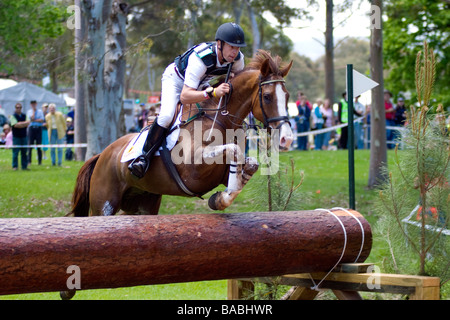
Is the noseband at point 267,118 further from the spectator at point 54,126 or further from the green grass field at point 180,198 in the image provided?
the spectator at point 54,126

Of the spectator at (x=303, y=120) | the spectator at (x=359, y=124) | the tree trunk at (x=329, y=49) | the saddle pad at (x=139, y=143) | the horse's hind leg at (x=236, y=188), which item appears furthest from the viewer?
the tree trunk at (x=329, y=49)

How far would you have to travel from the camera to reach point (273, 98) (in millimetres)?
4590

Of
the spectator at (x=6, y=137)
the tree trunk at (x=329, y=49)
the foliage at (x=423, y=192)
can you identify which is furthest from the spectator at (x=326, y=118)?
the foliage at (x=423, y=192)

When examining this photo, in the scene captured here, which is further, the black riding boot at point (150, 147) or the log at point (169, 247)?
the black riding boot at point (150, 147)

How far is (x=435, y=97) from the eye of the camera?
17750 mm

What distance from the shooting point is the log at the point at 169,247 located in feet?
11.5

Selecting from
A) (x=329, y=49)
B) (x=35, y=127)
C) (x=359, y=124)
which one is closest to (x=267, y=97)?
(x=35, y=127)

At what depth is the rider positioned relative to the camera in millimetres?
4719

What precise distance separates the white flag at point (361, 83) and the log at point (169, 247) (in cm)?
190

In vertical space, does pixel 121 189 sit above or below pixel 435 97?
below

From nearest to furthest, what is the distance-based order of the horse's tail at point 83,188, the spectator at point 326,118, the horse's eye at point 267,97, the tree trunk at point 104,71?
the horse's eye at point 267,97 < the horse's tail at point 83,188 < the tree trunk at point 104,71 < the spectator at point 326,118

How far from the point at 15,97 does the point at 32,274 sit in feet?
73.1
